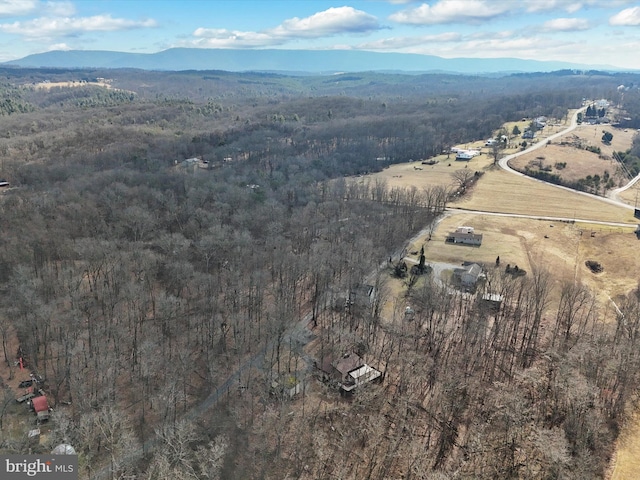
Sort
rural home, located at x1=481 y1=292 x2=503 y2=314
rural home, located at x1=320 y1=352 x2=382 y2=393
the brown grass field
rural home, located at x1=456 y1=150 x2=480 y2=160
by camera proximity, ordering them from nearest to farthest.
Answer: rural home, located at x1=320 y1=352 x2=382 y2=393, rural home, located at x1=481 y1=292 x2=503 y2=314, the brown grass field, rural home, located at x1=456 y1=150 x2=480 y2=160

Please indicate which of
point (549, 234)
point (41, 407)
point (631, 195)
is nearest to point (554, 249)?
point (549, 234)

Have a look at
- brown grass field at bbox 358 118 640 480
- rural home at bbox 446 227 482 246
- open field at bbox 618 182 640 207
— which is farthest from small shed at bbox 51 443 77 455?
open field at bbox 618 182 640 207

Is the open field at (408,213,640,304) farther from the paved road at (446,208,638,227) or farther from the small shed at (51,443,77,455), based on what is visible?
the small shed at (51,443,77,455)

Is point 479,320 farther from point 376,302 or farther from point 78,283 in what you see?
point 78,283

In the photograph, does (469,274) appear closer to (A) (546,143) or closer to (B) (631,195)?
(B) (631,195)

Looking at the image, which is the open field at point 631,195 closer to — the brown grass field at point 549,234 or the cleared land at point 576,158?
the brown grass field at point 549,234
